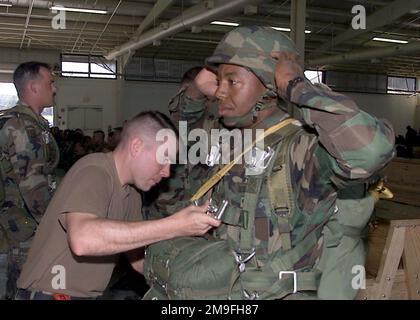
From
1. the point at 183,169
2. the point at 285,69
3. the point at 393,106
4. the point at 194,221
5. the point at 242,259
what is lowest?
the point at 242,259

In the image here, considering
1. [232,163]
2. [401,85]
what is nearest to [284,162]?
[232,163]

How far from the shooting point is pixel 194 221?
6.26 ft

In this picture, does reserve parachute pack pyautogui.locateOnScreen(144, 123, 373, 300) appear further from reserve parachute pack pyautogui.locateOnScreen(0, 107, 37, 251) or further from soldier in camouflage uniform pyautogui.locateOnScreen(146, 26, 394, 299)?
reserve parachute pack pyautogui.locateOnScreen(0, 107, 37, 251)

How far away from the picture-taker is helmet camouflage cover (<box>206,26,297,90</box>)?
2051 millimetres

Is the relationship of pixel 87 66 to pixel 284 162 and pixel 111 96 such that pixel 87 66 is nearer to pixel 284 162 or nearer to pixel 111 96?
pixel 111 96

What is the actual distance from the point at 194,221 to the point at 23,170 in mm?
1997

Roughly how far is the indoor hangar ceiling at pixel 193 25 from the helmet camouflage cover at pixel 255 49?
636 centimetres

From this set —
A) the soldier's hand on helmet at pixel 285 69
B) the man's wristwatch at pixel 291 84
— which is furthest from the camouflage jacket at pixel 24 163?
the man's wristwatch at pixel 291 84

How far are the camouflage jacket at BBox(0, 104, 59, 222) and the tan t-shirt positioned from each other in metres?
1.27

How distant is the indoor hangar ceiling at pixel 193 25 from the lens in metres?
10.9

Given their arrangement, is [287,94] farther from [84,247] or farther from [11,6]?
[11,6]

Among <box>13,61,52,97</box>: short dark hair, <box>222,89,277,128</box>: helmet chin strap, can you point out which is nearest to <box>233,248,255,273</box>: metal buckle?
<box>222,89,277,128</box>: helmet chin strap

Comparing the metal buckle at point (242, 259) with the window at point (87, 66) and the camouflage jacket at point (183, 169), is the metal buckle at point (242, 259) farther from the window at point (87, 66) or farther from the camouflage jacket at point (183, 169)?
the window at point (87, 66)
